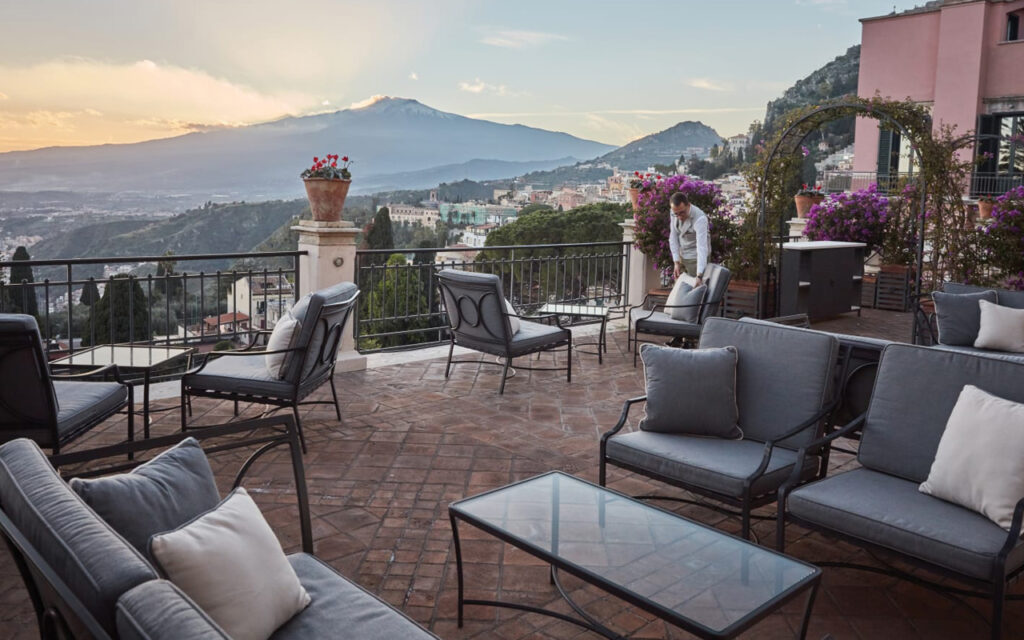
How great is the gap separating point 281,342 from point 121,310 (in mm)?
2945

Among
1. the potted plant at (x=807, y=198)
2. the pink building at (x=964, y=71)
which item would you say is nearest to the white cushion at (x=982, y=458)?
the potted plant at (x=807, y=198)

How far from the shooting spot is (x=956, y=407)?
2.77 meters

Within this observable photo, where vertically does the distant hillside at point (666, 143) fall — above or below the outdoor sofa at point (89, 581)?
above

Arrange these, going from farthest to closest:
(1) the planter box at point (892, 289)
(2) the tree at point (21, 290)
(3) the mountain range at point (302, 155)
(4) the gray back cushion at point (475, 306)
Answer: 1. (3) the mountain range at point (302, 155)
2. (1) the planter box at point (892, 289)
3. (4) the gray back cushion at point (475, 306)
4. (2) the tree at point (21, 290)

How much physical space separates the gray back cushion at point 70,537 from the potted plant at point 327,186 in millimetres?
4750

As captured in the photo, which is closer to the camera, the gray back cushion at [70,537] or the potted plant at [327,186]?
the gray back cushion at [70,537]

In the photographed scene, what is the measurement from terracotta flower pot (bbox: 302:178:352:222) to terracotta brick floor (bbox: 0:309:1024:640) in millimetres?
1303

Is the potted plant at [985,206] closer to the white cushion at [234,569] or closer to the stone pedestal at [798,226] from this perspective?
the stone pedestal at [798,226]

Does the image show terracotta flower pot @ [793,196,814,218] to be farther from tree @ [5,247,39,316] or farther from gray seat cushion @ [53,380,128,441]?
gray seat cushion @ [53,380,128,441]

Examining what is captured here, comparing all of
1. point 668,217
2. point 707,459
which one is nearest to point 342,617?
point 707,459

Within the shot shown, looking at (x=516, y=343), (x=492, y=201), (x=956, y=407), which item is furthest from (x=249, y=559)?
(x=492, y=201)

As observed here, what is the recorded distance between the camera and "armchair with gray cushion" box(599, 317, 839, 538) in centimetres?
305

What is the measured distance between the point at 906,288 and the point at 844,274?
77 cm

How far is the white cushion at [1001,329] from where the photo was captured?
5.42 m
